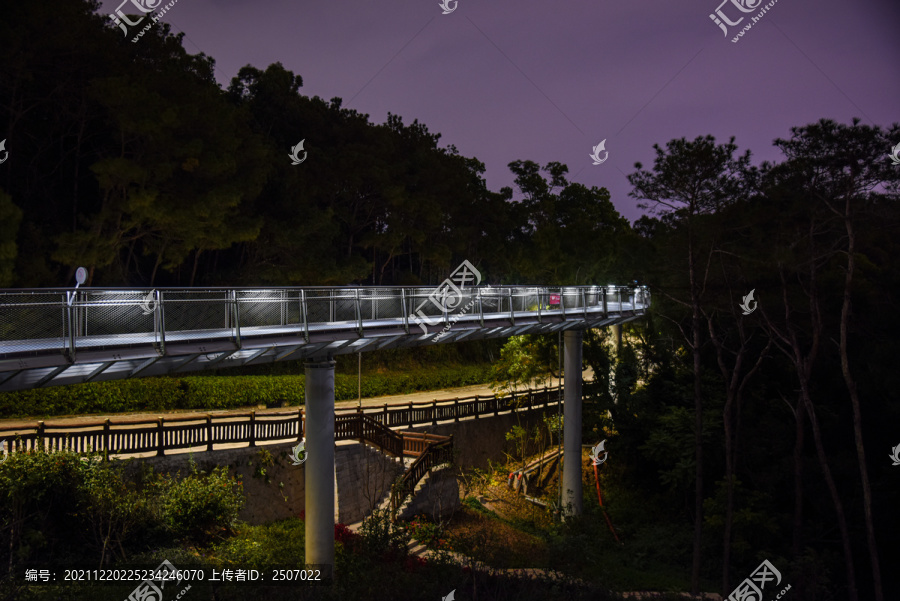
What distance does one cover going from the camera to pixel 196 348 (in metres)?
10.3

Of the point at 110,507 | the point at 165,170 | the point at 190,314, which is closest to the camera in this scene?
the point at 190,314

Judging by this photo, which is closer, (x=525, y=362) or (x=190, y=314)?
(x=190, y=314)

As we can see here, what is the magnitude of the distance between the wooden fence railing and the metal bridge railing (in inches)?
125

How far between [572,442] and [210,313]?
15434 mm

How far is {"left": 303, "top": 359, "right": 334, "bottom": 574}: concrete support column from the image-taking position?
509 inches

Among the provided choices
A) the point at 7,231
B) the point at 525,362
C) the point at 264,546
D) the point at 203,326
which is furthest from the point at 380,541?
the point at 525,362

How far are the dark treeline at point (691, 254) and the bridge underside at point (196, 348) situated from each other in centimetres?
688

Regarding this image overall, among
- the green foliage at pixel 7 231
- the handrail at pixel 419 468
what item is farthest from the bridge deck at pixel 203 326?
the handrail at pixel 419 468

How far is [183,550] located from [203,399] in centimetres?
1087

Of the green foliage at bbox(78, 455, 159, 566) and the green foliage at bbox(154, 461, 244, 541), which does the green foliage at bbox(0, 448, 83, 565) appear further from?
the green foliage at bbox(154, 461, 244, 541)

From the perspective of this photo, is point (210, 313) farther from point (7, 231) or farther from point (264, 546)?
point (7, 231)

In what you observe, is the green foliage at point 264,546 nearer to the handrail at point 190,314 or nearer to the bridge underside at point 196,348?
the bridge underside at point 196,348

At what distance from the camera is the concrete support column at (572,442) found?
22.5 m

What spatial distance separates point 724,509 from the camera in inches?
763
